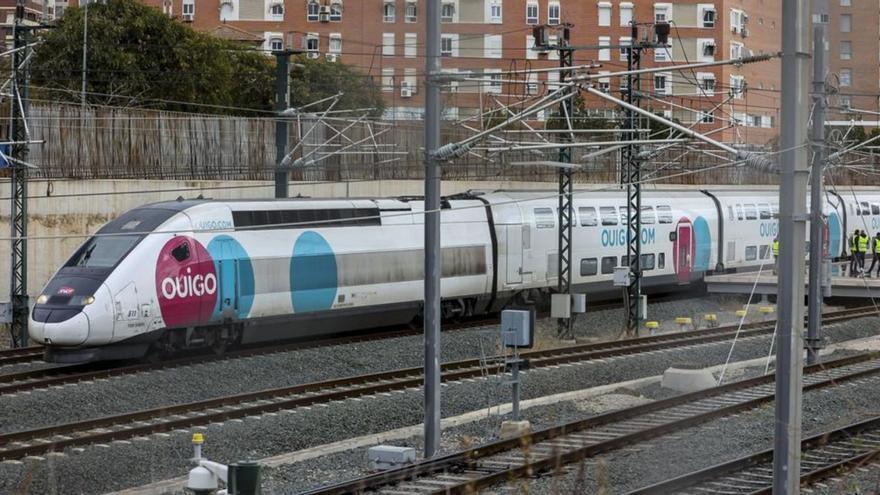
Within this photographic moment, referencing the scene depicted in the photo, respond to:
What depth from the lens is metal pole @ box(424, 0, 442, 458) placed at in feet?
49.6

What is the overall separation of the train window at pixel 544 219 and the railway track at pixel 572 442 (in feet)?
34.0

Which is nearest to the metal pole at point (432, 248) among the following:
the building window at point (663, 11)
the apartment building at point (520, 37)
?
the apartment building at point (520, 37)

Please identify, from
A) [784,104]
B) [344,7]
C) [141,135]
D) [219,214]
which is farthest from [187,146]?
[784,104]

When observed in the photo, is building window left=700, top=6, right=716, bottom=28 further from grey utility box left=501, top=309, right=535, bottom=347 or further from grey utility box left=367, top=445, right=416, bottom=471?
grey utility box left=367, top=445, right=416, bottom=471

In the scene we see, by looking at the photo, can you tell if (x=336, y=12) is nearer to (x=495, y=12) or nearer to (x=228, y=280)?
(x=495, y=12)

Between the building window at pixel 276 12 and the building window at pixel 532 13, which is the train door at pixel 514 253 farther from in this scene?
the building window at pixel 276 12

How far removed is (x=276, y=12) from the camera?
27859mm

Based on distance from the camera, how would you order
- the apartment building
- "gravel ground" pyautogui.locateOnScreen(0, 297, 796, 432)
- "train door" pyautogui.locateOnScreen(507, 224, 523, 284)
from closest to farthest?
the apartment building
"gravel ground" pyautogui.locateOnScreen(0, 297, 796, 432)
"train door" pyautogui.locateOnScreen(507, 224, 523, 284)

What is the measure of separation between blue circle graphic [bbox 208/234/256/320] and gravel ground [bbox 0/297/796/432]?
1.03 metres

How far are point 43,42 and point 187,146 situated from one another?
35.1ft

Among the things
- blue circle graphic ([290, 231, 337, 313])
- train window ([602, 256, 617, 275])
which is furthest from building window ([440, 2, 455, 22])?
train window ([602, 256, 617, 275])

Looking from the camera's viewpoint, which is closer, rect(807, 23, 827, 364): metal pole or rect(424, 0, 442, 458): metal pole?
rect(424, 0, 442, 458): metal pole

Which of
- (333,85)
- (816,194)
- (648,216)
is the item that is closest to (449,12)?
(816,194)

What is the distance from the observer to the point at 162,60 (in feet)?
158
